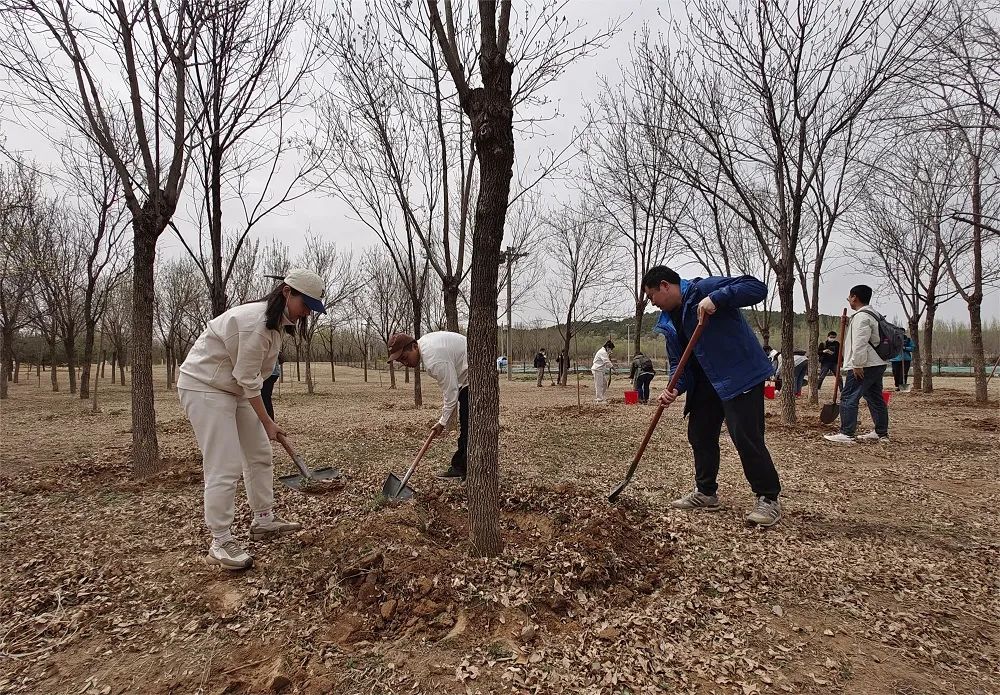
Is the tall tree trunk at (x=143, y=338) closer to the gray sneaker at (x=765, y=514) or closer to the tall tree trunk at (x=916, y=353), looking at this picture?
the gray sneaker at (x=765, y=514)

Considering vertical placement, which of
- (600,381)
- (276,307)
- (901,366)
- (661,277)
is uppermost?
(661,277)

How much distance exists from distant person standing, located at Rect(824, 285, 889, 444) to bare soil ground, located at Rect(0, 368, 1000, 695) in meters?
1.48

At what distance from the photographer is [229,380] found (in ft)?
9.90

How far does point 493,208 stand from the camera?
9.11ft

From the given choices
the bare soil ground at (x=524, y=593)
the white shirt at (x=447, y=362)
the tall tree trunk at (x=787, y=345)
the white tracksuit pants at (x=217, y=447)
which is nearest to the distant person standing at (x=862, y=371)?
the tall tree trunk at (x=787, y=345)

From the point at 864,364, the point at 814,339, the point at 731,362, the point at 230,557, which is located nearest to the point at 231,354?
the point at 230,557

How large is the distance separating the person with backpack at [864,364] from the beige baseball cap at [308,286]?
5.96 m

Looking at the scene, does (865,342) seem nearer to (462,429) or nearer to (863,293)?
(863,293)

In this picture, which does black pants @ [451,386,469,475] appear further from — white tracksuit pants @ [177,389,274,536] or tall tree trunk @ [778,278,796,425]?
tall tree trunk @ [778,278,796,425]

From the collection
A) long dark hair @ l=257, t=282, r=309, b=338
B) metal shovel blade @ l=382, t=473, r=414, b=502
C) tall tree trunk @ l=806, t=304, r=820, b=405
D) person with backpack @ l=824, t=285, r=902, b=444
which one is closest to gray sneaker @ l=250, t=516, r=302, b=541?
metal shovel blade @ l=382, t=473, r=414, b=502

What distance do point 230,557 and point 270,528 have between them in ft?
1.80

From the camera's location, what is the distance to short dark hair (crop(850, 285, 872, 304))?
5988mm

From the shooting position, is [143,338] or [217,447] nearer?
[217,447]

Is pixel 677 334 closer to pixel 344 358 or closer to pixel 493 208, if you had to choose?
pixel 493 208
